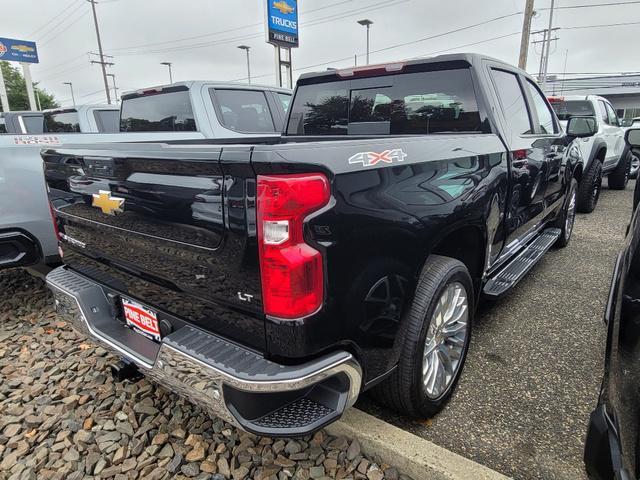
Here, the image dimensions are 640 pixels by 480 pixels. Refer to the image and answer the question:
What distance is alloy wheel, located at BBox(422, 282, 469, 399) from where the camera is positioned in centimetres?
222

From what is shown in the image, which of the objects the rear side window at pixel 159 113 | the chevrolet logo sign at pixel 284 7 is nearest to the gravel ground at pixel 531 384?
the rear side window at pixel 159 113

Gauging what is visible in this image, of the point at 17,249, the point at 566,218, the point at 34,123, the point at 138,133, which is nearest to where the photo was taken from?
the point at 17,249

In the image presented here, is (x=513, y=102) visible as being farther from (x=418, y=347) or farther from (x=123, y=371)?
(x=123, y=371)

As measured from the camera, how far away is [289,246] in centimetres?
147

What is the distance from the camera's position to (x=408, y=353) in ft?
6.57

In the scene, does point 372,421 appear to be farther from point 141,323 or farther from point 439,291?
point 141,323

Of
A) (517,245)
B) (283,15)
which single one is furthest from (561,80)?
(517,245)

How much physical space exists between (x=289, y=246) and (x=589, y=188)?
688 centimetres

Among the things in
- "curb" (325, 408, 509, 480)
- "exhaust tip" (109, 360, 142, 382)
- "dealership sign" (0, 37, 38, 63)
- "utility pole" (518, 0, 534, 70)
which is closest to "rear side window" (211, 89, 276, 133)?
"exhaust tip" (109, 360, 142, 382)

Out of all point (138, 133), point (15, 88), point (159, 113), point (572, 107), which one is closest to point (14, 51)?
point (159, 113)

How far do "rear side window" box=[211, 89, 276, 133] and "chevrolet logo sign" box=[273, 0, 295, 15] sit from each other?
9.70 m

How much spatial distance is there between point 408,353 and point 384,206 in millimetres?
728

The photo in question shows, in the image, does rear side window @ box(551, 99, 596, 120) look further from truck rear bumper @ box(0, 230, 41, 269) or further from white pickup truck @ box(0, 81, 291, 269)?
truck rear bumper @ box(0, 230, 41, 269)

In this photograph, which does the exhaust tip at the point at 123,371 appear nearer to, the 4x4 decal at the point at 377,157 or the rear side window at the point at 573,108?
the 4x4 decal at the point at 377,157
